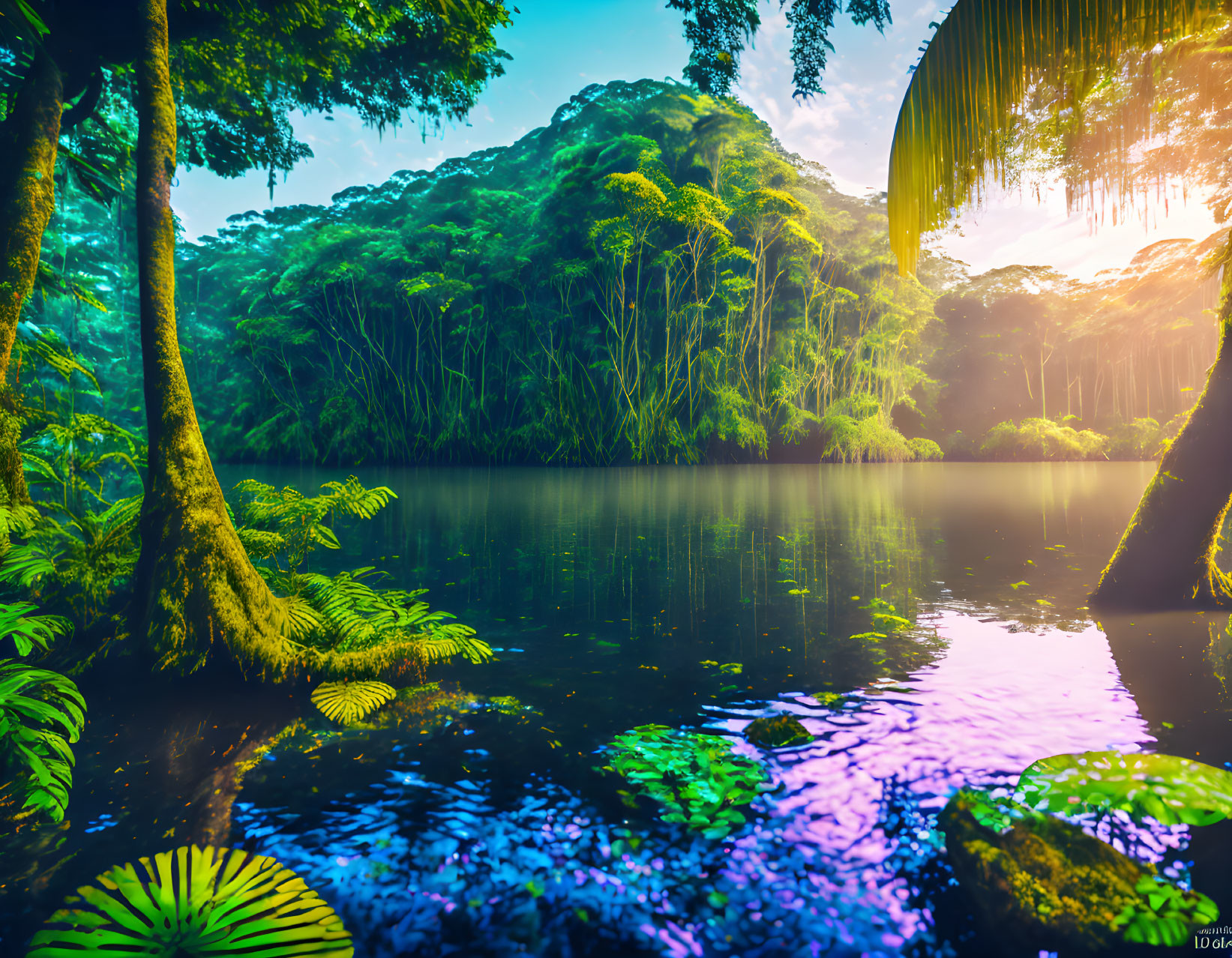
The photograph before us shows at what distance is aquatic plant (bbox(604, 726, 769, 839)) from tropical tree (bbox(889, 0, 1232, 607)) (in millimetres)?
2780

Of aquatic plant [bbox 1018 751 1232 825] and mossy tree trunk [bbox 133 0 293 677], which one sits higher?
mossy tree trunk [bbox 133 0 293 677]

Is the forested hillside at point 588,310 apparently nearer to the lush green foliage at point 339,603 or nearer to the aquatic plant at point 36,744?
the lush green foliage at point 339,603

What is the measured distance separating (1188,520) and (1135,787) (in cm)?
345

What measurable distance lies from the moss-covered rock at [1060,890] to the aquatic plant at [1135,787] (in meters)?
0.15

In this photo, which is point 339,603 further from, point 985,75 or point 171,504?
point 985,75

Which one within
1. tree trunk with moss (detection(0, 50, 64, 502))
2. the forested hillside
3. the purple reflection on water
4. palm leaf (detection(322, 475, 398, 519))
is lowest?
the purple reflection on water

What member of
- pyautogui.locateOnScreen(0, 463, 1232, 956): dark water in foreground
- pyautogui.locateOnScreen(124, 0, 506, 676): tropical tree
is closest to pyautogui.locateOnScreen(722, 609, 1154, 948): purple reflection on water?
pyautogui.locateOnScreen(0, 463, 1232, 956): dark water in foreground

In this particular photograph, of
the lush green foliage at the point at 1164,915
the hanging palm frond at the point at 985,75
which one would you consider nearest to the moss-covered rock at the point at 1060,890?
the lush green foliage at the point at 1164,915

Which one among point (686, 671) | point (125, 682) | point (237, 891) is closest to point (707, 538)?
point (686, 671)

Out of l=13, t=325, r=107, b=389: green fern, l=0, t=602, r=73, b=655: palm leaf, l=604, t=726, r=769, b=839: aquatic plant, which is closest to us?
l=604, t=726, r=769, b=839: aquatic plant

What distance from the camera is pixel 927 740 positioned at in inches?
94.1

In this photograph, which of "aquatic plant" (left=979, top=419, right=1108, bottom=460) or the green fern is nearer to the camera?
the green fern

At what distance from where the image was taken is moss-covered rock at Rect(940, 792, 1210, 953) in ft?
4.56

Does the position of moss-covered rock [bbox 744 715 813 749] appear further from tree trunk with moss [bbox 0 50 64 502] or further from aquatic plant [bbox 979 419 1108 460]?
aquatic plant [bbox 979 419 1108 460]
